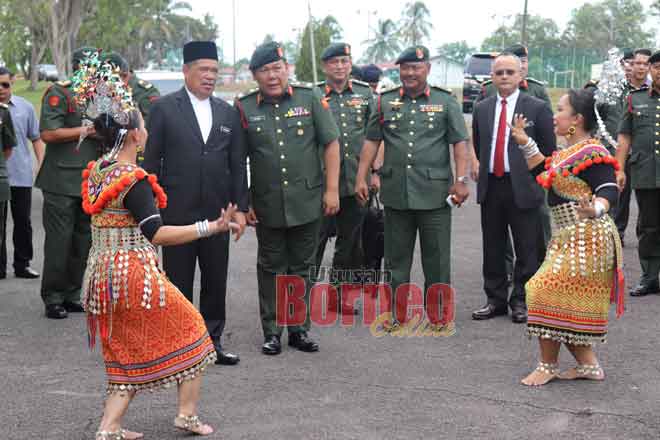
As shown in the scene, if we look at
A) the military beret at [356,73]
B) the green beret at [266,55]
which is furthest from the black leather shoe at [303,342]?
the military beret at [356,73]

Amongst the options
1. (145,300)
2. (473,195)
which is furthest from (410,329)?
(473,195)

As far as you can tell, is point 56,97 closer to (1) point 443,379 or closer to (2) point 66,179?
(2) point 66,179

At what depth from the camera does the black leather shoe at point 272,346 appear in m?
6.20

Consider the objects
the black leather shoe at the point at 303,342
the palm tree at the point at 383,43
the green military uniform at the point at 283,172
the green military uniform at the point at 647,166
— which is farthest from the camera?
the palm tree at the point at 383,43

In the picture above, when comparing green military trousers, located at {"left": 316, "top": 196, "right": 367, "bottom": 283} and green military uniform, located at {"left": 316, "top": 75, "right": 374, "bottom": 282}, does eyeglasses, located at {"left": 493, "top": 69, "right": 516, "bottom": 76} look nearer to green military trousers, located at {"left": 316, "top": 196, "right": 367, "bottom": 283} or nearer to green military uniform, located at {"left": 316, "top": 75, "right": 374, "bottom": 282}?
green military uniform, located at {"left": 316, "top": 75, "right": 374, "bottom": 282}

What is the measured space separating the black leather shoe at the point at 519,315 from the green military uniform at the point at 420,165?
24.3 inches

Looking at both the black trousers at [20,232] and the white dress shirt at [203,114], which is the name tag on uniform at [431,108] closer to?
the white dress shirt at [203,114]

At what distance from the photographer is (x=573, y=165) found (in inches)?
214

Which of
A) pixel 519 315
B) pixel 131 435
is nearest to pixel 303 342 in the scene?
pixel 519 315

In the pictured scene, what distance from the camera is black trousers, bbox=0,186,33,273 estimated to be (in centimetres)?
864

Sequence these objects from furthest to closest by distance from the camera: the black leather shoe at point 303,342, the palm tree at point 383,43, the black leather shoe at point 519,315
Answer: the palm tree at point 383,43 → the black leather shoe at point 519,315 → the black leather shoe at point 303,342

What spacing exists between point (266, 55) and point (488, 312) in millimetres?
2679

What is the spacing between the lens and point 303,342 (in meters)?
6.30

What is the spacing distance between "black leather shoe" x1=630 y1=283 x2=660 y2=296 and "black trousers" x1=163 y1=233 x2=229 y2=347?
375 cm
